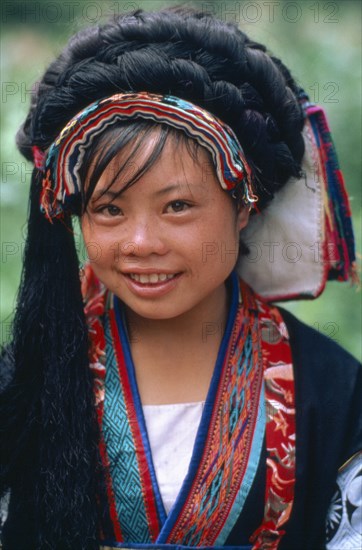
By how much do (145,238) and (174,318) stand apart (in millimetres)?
305

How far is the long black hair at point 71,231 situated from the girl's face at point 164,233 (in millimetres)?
129

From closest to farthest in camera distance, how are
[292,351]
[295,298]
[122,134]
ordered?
[122,134], [292,351], [295,298]

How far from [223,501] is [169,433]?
186mm

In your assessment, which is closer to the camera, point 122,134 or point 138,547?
point 122,134

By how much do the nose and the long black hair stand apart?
9.3 inches

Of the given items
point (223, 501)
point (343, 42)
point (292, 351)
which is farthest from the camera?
point (343, 42)

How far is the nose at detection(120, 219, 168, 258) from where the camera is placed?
1.72 meters

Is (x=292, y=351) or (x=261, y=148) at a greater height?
(x=261, y=148)

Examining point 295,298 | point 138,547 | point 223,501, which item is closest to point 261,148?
point 295,298

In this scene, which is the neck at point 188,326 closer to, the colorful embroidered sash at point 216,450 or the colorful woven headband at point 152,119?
the colorful embroidered sash at point 216,450

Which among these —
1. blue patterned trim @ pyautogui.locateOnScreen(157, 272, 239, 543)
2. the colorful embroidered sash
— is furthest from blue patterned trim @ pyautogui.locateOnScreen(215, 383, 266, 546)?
blue patterned trim @ pyautogui.locateOnScreen(157, 272, 239, 543)

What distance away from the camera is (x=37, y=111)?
185cm

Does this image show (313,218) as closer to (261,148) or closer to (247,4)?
(261,148)

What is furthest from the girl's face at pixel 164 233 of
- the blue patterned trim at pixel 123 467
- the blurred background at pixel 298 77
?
the blurred background at pixel 298 77
